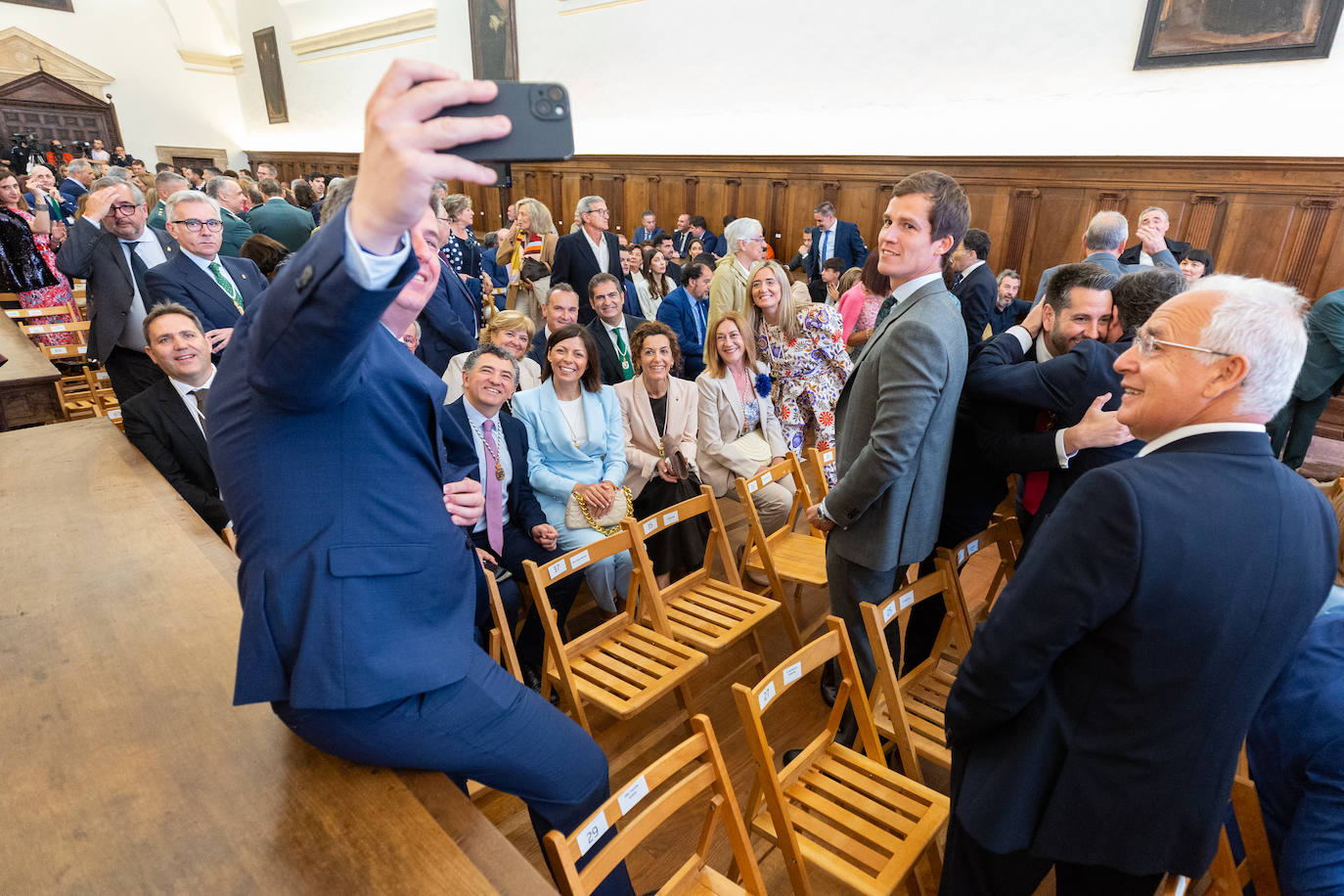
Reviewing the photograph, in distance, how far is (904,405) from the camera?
6.24ft

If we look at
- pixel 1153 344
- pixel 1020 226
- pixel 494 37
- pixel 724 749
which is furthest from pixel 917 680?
pixel 494 37

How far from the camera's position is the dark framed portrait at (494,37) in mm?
11641

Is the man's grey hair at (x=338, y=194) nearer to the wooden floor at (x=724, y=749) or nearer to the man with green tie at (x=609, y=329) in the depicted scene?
the wooden floor at (x=724, y=749)

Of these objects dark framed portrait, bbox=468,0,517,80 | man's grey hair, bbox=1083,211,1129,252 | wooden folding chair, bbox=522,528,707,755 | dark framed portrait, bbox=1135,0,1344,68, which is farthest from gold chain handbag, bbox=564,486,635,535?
dark framed portrait, bbox=468,0,517,80

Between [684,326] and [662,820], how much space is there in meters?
3.82

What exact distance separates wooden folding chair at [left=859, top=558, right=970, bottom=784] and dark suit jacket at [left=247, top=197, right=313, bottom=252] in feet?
19.5

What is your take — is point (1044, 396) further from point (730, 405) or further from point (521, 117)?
point (521, 117)

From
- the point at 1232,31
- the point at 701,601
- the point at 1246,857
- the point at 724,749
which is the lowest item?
the point at 724,749

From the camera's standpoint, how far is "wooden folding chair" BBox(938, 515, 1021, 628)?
7.43ft

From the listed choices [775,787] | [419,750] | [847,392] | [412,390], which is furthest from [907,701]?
[412,390]

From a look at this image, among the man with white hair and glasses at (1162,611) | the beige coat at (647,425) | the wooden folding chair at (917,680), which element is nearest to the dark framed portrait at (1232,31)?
the beige coat at (647,425)

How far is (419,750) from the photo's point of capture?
3.30 ft

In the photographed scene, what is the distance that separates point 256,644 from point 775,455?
3.15 meters

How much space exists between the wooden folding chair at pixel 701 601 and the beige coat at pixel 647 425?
0.75 metres
